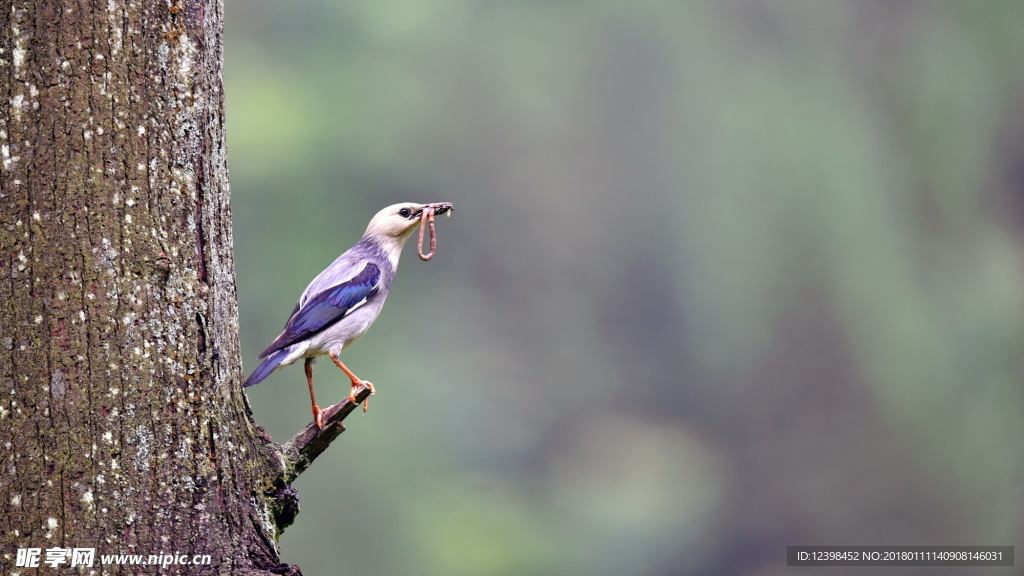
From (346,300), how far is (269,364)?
0.57 metres

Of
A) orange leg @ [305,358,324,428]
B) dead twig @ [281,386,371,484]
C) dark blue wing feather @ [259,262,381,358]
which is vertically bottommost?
dead twig @ [281,386,371,484]

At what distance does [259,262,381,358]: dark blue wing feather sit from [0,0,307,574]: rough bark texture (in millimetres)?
1468

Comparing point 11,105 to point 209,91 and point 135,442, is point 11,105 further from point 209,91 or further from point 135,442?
point 135,442

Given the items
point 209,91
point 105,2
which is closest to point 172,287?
point 209,91

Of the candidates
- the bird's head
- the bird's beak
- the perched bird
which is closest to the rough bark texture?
the perched bird

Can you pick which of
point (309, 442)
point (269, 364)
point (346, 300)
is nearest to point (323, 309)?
point (346, 300)

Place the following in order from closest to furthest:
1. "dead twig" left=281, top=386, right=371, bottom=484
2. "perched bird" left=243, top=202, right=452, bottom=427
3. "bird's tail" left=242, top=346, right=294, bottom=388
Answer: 1. "dead twig" left=281, top=386, right=371, bottom=484
2. "bird's tail" left=242, top=346, right=294, bottom=388
3. "perched bird" left=243, top=202, right=452, bottom=427

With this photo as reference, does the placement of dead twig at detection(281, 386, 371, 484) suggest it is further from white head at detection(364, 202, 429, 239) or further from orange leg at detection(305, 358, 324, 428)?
white head at detection(364, 202, 429, 239)

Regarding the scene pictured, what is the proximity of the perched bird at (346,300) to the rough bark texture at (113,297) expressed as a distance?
1.18 meters

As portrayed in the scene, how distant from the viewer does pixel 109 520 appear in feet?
8.77

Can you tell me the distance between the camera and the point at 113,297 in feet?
8.98

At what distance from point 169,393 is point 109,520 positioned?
1.24 ft

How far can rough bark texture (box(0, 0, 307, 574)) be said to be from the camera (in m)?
2.65

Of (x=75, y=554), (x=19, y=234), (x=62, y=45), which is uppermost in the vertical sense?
(x=62, y=45)
